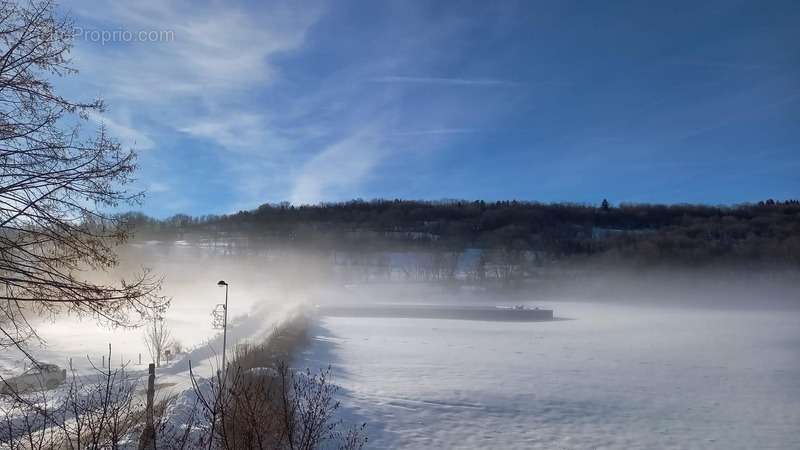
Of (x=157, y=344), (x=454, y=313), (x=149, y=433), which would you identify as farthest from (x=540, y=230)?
(x=149, y=433)

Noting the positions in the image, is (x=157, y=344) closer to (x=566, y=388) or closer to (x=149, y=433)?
(x=566, y=388)

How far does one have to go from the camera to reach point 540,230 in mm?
140875

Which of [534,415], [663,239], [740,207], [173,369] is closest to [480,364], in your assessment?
[534,415]

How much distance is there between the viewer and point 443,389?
74.0 feet

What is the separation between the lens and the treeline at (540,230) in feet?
384

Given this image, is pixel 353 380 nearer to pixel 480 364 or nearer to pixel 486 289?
pixel 480 364

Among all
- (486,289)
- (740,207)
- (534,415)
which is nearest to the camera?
(534,415)

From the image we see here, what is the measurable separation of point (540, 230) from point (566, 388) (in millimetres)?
119667

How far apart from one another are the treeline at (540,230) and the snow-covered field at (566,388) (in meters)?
74.4

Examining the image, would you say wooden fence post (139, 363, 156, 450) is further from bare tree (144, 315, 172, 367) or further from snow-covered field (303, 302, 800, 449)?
bare tree (144, 315, 172, 367)

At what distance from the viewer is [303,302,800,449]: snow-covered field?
17.0 m

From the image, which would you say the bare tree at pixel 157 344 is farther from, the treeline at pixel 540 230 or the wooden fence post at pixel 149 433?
the treeline at pixel 540 230

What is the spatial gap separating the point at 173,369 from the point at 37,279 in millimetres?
22097

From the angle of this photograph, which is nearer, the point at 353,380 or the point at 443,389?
the point at 443,389
